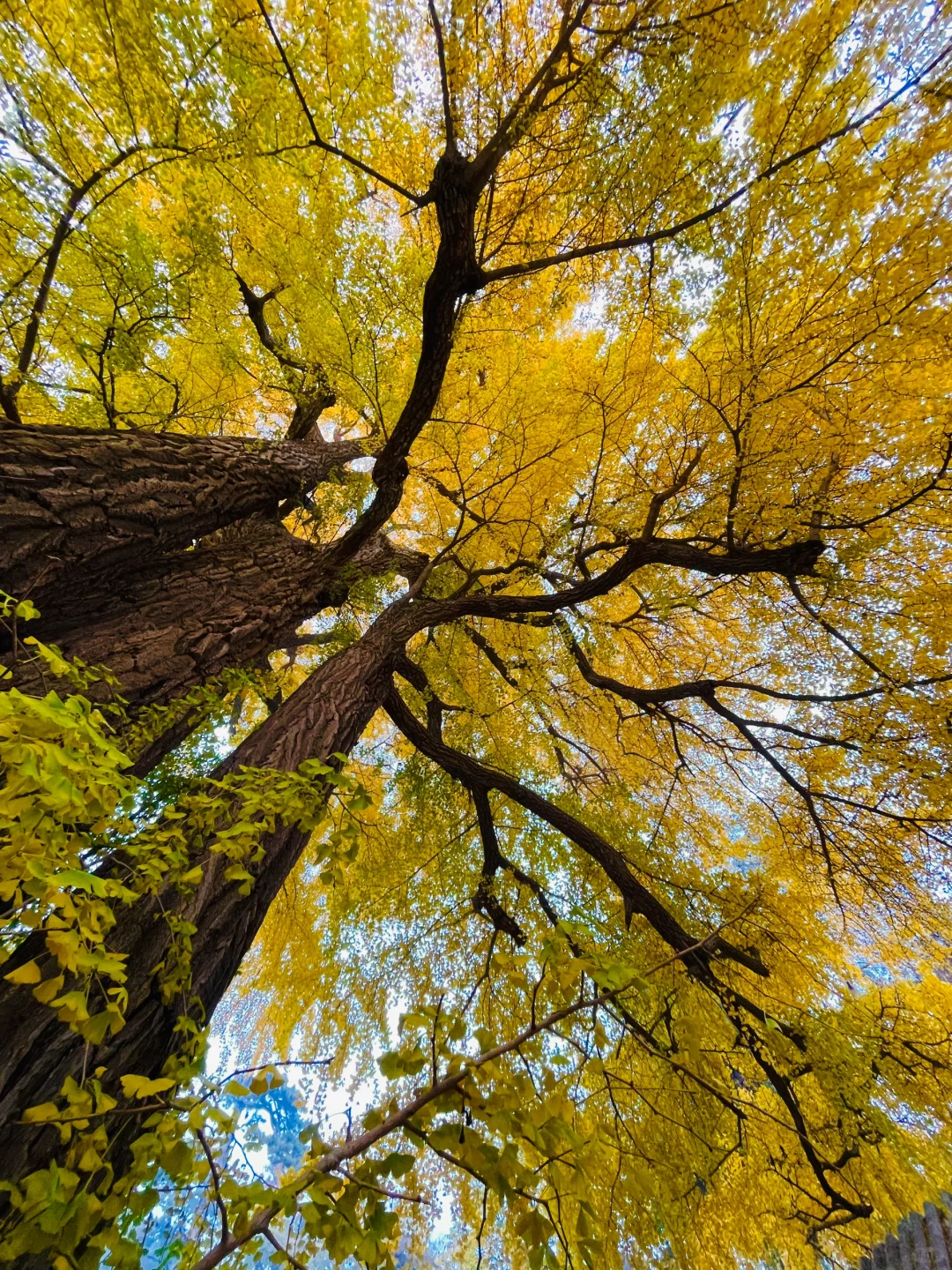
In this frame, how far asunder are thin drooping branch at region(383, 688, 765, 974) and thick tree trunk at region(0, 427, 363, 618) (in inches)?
70.8


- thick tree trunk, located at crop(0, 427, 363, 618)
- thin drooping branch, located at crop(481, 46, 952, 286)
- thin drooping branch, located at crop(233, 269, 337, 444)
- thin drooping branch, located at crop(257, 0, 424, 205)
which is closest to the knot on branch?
thick tree trunk, located at crop(0, 427, 363, 618)

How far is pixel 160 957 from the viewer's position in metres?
1.54

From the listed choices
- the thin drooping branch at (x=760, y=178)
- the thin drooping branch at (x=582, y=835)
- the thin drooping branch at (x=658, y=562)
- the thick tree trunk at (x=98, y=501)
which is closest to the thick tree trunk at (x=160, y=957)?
the thin drooping branch at (x=582, y=835)

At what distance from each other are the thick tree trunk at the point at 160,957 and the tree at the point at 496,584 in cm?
1

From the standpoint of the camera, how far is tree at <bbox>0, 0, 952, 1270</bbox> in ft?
4.03

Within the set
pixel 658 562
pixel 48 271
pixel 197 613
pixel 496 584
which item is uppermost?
pixel 496 584

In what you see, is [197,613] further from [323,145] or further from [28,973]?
[28,973]

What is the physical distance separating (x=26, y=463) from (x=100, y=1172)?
2.54 metres

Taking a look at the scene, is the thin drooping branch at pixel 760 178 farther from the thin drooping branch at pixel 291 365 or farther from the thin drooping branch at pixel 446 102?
the thin drooping branch at pixel 291 365

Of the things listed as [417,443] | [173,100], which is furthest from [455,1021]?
[417,443]

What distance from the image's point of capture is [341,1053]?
4293 millimetres

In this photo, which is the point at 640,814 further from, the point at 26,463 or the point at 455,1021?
the point at 26,463

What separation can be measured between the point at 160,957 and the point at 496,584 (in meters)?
3.70

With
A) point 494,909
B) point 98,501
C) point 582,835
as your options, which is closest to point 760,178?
point 98,501
